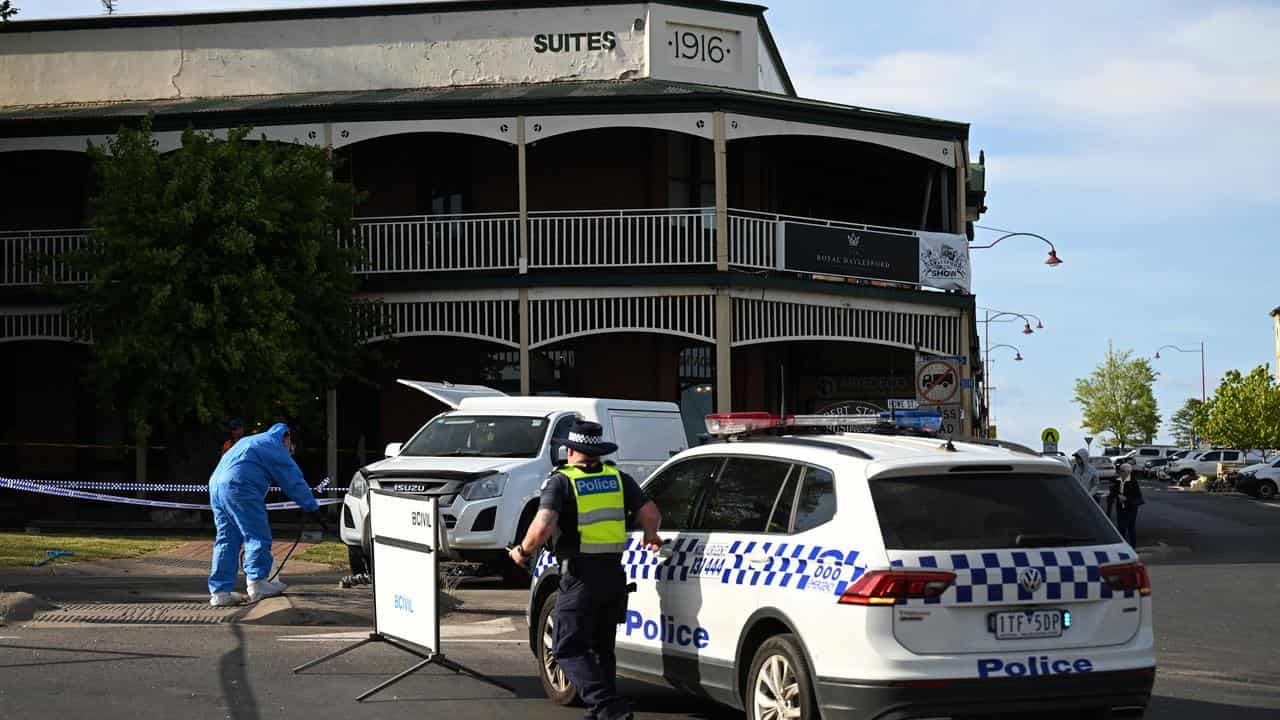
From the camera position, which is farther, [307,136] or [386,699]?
[307,136]

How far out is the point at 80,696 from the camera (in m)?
8.87

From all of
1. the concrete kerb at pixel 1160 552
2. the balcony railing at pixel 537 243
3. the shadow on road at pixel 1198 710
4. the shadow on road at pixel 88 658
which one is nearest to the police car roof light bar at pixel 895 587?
the shadow on road at pixel 1198 710

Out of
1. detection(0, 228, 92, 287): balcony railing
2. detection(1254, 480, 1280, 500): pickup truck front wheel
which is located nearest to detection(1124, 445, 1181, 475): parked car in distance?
detection(1254, 480, 1280, 500): pickup truck front wheel

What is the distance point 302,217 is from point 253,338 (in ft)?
7.64

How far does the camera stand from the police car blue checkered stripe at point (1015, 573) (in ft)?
22.4

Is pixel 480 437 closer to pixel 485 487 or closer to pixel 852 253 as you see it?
pixel 485 487

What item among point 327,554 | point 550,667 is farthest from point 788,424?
point 327,554

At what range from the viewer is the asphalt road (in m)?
8.70

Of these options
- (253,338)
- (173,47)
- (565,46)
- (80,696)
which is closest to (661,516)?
(80,696)

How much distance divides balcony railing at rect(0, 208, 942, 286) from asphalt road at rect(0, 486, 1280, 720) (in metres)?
12.3

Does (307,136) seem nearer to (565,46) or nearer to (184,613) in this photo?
(565,46)

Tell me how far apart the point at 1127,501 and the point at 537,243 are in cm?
1084

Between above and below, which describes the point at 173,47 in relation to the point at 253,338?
above

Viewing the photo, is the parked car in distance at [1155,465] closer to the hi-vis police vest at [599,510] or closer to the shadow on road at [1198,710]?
the shadow on road at [1198,710]
